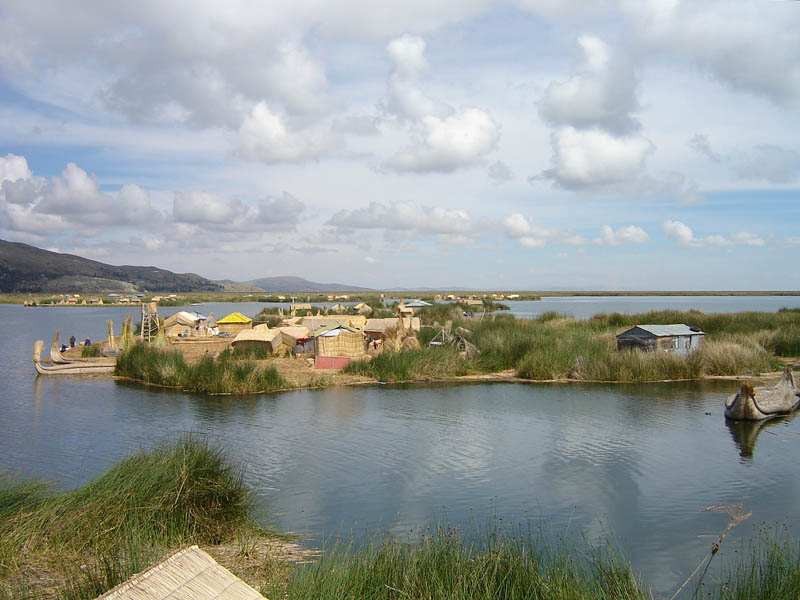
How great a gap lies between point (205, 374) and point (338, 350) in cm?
491

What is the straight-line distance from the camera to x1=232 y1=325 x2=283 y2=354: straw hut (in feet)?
78.7

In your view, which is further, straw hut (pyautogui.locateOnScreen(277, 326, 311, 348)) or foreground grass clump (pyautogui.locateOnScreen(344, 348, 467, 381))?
straw hut (pyautogui.locateOnScreen(277, 326, 311, 348))

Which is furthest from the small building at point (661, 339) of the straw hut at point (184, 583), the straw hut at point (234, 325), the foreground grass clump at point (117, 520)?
the straw hut at point (184, 583)

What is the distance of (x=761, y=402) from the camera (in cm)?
1412

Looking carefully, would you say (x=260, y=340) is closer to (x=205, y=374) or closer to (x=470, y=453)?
(x=205, y=374)

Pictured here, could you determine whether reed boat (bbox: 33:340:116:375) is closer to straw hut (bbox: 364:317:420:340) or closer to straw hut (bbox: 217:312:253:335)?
straw hut (bbox: 217:312:253:335)

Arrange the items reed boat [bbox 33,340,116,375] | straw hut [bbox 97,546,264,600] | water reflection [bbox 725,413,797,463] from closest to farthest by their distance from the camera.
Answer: straw hut [bbox 97,546,264,600], water reflection [bbox 725,413,797,463], reed boat [bbox 33,340,116,375]

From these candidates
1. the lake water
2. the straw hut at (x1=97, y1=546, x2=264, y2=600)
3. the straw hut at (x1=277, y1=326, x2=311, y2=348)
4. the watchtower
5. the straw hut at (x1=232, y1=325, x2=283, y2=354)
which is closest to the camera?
the straw hut at (x1=97, y1=546, x2=264, y2=600)

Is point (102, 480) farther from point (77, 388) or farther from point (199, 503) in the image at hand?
point (77, 388)

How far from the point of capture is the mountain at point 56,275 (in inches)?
6093

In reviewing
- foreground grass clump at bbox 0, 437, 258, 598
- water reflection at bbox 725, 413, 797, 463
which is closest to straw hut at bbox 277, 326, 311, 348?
water reflection at bbox 725, 413, 797, 463

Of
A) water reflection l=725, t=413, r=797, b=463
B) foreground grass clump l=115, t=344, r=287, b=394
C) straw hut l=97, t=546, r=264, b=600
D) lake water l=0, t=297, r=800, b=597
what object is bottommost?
lake water l=0, t=297, r=800, b=597

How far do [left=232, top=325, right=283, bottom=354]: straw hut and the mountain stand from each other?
146371 mm

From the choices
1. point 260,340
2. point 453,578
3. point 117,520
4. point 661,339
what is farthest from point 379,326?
point 453,578
